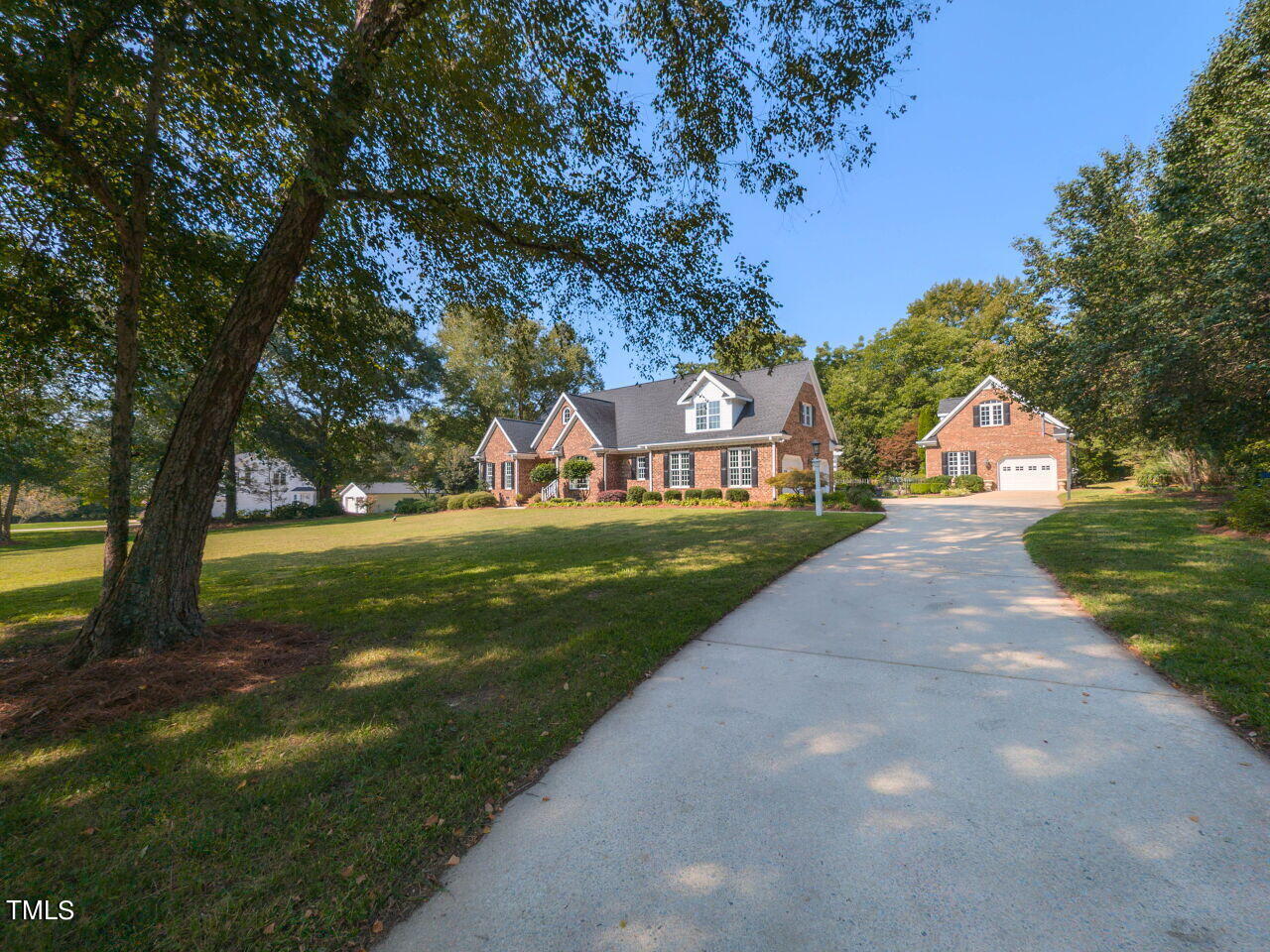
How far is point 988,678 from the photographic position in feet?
12.0

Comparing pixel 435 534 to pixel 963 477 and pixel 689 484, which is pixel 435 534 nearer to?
pixel 689 484

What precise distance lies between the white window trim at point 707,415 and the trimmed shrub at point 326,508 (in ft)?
72.7

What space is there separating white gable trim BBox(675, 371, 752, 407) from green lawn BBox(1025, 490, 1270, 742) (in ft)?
42.5

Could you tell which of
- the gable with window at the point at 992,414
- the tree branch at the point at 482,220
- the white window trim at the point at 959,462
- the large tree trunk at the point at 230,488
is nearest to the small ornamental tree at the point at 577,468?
the large tree trunk at the point at 230,488

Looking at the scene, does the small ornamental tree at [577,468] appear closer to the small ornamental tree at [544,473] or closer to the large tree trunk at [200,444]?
the small ornamental tree at [544,473]

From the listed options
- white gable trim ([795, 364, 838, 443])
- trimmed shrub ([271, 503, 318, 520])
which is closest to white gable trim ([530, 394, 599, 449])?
white gable trim ([795, 364, 838, 443])

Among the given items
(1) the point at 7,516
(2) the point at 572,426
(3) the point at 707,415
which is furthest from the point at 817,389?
(1) the point at 7,516

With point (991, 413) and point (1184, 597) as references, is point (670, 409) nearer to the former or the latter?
point (991, 413)

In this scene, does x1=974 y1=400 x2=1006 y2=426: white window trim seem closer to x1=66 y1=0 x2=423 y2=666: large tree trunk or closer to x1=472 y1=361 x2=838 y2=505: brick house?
x1=472 y1=361 x2=838 y2=505: brick house

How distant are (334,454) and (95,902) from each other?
6.44 metres

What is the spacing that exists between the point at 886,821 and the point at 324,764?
2870 mm

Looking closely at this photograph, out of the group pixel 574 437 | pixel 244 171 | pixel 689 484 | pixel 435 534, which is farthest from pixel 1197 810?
pixel 574 437

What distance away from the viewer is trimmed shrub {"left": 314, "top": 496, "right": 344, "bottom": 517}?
93.7ft

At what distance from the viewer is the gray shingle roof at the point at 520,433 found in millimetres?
28352
